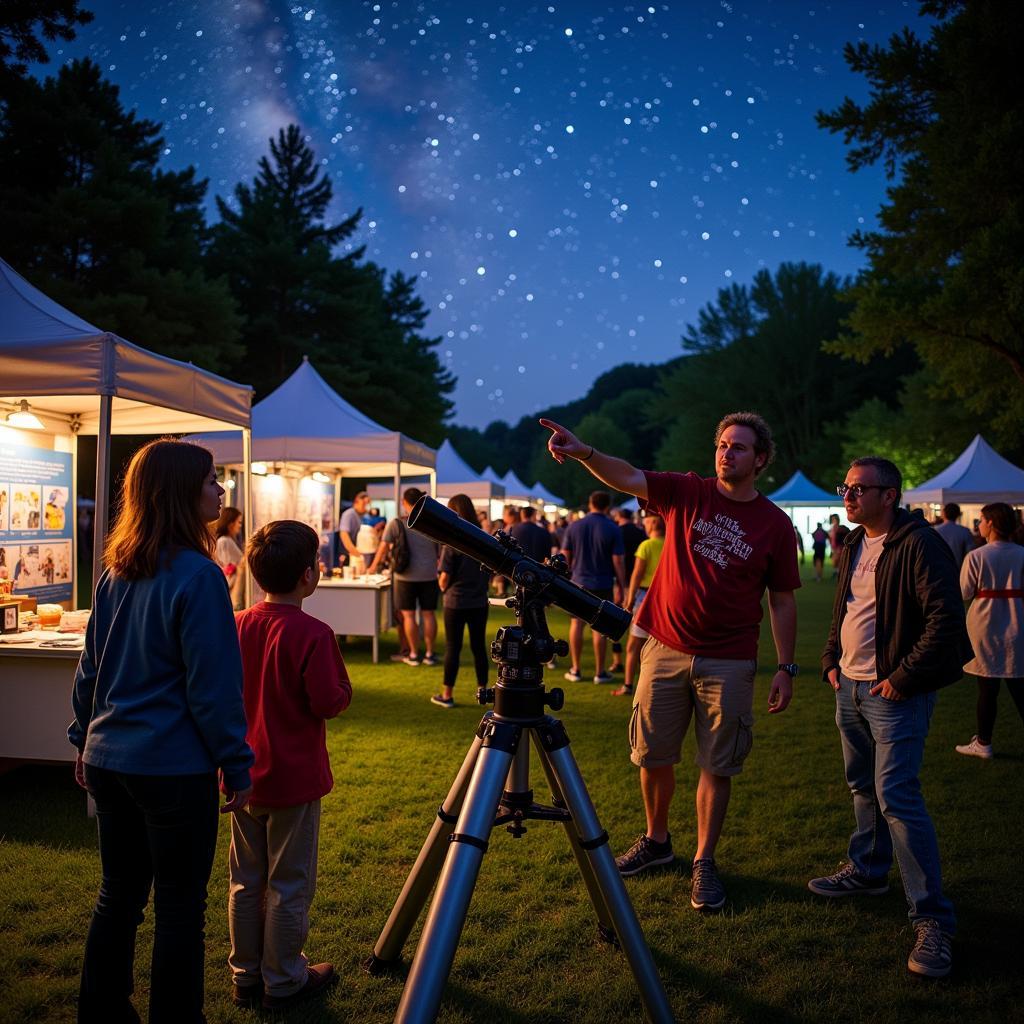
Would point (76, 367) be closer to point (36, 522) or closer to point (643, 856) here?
point (36, 522)

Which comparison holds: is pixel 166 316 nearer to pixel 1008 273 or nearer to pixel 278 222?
pixel 278 222

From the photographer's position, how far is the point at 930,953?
2.91 m

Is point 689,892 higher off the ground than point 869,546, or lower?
lower

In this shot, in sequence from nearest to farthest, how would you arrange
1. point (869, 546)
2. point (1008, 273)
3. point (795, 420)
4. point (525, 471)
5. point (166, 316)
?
point (869, 546)
point (1008, 273)
point (166, 316)
point (795, 420)
point (525, 471)

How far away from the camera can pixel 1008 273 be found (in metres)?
11.8

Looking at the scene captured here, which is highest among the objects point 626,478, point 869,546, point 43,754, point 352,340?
point 352,340

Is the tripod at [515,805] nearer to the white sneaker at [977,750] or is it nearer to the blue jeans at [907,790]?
the blue jeans at [907,790]

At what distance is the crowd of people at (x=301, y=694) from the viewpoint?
202 centimetres

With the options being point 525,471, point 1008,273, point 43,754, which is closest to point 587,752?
point 43,754

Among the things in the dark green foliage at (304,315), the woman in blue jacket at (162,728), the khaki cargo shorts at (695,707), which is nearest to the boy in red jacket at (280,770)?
the woman in blue jacket at (162,728)

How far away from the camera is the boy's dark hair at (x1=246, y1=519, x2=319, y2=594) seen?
2594mm

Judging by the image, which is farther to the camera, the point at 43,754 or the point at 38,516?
the point at 38,516

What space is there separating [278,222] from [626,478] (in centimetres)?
2809

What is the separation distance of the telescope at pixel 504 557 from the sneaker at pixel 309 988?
1635mm
